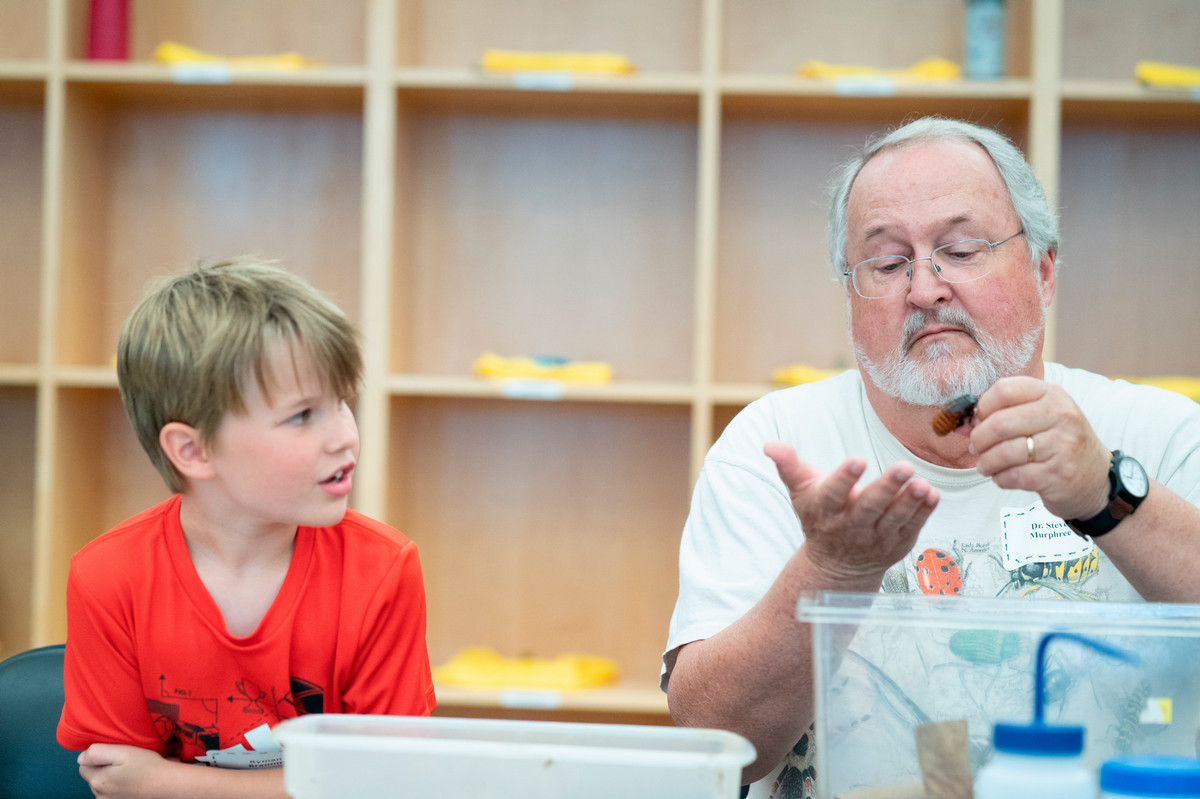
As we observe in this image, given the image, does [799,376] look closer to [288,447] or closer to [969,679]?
[288,447]

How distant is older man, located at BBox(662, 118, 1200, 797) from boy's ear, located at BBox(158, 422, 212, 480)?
510 mm

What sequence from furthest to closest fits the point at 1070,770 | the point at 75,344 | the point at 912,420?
the point at 75,344, the point at 912,420, the point at 1070,770

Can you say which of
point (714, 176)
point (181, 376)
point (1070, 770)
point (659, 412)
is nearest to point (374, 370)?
point (659, 412)

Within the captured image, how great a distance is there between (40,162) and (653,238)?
1.57 meters

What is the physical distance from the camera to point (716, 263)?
249 cm

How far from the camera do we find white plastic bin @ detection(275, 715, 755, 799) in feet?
1.76

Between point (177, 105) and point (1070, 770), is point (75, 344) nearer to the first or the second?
point (177, 105)

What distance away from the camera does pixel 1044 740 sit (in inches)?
19.3

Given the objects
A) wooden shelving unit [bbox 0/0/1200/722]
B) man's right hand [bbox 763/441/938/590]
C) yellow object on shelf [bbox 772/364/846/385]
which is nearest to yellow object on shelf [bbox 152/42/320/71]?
wooden shelving unit [bbox 0/0/1200/722]

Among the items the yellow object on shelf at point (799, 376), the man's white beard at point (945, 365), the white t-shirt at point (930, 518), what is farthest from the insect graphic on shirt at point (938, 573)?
the yellow object on shelf at point (799, 376)

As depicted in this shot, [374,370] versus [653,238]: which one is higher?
[653,238]

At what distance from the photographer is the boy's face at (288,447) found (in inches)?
37.4

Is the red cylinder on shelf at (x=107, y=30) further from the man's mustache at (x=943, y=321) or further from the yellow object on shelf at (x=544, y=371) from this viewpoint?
the man's mustache at (x=943, y=321)

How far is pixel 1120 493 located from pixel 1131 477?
0.02 metres
